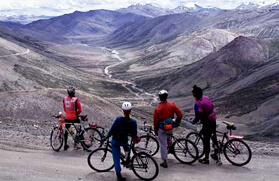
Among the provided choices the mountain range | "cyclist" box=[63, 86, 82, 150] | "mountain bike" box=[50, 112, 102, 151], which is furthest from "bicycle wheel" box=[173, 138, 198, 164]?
the mountain range

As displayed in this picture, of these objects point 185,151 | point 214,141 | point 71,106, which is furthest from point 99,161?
point 214,141

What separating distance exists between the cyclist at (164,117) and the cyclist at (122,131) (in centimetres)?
121

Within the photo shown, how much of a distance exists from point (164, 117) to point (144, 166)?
1.72m

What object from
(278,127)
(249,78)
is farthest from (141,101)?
(278,127)

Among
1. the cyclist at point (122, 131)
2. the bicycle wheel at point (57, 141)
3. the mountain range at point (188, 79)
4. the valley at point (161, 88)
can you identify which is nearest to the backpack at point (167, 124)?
the cyclist at point (122, 131)

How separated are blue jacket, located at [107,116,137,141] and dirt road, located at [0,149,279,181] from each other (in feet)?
4.84

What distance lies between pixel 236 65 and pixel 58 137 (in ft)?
279

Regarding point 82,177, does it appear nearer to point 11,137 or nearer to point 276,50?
point 11,137

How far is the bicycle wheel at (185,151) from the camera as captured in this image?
12727 millimetres

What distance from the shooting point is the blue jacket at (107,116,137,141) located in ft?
35.5

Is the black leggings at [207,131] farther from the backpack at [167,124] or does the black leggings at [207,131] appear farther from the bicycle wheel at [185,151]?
Answer: the backpack at [167,124]

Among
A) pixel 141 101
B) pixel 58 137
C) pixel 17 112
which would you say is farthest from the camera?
pixel 141 101

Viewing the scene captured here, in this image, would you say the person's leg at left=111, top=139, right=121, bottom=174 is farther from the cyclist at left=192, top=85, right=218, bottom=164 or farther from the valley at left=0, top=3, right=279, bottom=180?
the cyclist at left=192, top=85, right=218, bottom=164

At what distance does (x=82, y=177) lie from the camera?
1160 cm
